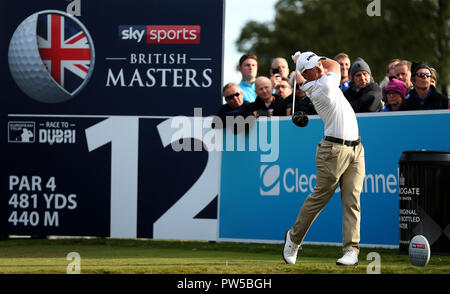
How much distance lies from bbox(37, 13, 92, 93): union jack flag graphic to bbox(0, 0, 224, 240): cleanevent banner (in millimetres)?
14

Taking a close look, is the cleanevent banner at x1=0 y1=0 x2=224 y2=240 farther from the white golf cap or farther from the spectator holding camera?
the white golf cap

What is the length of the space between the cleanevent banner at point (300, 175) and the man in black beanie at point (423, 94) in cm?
21

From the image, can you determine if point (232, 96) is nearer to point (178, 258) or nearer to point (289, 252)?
point (178, 258)

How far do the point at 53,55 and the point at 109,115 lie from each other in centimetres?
121

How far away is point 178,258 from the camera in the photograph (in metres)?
9.48

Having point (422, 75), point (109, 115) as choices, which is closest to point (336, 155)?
point (422, 75)

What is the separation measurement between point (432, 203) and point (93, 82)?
5.15m

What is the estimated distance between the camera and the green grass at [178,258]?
7.95 m

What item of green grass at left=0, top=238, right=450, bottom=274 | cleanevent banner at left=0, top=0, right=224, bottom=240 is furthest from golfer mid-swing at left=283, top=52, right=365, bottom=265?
cleanevent banner at left=0, top=0, right=224, bottom=240

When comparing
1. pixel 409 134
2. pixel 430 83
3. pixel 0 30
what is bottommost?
pixel 409 134

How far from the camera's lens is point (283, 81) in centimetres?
1134

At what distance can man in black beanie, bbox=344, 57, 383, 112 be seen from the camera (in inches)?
404

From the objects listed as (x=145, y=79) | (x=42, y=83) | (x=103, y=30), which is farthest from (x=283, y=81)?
(x=42, y=83)

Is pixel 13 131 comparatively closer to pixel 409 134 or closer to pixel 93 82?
pixel 93 82
